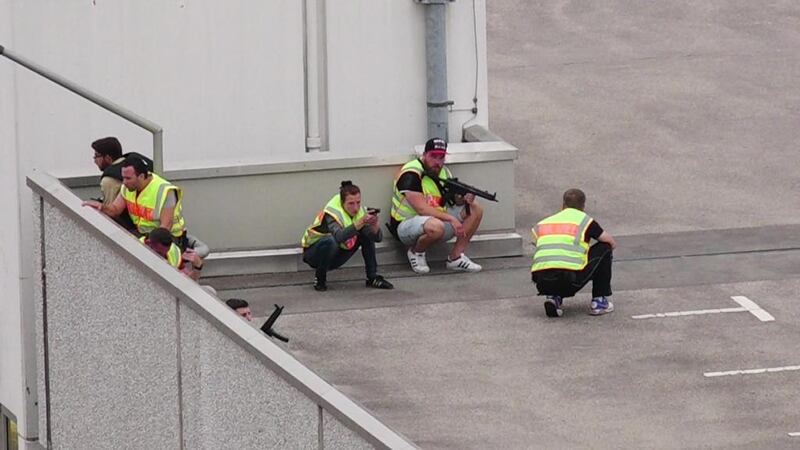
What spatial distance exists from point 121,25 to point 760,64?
1094 cm

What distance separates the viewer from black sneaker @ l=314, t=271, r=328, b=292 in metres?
19.4

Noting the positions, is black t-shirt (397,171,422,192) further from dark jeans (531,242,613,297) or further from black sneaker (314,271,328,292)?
dark jeans (531,242,613,297)

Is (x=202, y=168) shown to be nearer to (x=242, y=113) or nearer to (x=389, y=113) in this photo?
(x=242, y=113)

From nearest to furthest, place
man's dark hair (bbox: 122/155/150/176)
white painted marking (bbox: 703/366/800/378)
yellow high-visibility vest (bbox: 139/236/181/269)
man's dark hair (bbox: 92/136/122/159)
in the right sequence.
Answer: white painted marking (bbox: 703/366/800/378)
yellow high-visibility vest (bbox: 139/236/181/269)
man's dark hair (bbox: 122/155/150/176)
man's dark hair (bbox: 92/136/122/159)

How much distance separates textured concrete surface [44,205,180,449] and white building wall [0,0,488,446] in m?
1.39

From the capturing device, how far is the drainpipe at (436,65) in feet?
68.3

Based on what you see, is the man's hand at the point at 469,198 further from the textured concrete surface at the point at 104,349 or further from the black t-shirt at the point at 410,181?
the textured concrete surface at the point at 104,349

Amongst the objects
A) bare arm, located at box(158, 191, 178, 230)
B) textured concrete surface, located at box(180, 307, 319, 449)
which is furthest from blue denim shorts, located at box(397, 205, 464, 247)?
textured concrete surface, located at box(180, 307, 319, 449)

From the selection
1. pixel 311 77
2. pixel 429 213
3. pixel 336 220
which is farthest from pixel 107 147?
pixel 429 213

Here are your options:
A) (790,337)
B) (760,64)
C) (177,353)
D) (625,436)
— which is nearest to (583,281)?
(790,337)

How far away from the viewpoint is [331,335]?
18.0 m

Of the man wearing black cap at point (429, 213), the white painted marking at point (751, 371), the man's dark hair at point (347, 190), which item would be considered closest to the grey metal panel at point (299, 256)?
the man wearing black cap at point (429, 213)

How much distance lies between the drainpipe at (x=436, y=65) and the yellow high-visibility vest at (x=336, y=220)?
2131mm

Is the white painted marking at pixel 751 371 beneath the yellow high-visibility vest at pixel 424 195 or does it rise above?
beneath
